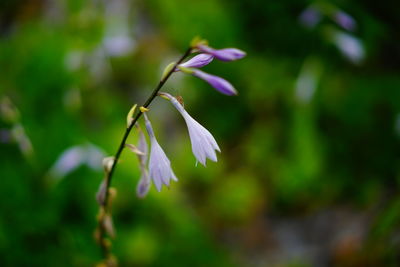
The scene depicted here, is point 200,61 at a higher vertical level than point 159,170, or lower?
higher

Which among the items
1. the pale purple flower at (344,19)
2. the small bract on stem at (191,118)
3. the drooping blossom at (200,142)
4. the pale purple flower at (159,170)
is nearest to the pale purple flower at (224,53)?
the small bract on stem at (191,118)

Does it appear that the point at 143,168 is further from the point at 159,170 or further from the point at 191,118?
the point at 191,118

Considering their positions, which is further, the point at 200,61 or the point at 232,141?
the point at 232,141

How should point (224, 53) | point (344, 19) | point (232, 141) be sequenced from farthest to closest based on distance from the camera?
point (232, 141), point (344, 19), point (224, 53)

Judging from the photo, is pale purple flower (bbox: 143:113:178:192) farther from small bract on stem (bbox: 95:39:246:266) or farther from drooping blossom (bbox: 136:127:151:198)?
drooping blossom (bbox: 136:127:151:198)

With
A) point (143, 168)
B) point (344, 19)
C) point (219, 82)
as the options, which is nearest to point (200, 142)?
point (219, 82)

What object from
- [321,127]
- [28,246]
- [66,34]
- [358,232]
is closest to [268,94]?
[321,127]

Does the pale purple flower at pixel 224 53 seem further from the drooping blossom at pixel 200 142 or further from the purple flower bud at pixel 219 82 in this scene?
the drooping blossom at pixel 200 142

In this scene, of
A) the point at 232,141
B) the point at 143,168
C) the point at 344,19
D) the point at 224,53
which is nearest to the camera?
the point at 224,53
